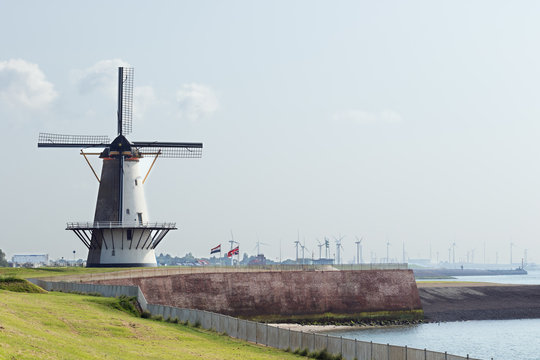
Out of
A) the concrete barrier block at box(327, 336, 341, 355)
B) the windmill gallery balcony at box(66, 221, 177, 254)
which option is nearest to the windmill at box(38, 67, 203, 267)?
the windmill gallery balcony at box(66, 221, 177, 254)

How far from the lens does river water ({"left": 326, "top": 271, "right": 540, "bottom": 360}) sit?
6631cm

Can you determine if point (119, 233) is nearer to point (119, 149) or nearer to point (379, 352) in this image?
point (119, 149)

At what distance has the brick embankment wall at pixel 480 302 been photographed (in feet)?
330

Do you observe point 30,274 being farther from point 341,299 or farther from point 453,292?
point 453,292

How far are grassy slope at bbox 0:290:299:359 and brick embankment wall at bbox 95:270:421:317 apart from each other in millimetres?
23229

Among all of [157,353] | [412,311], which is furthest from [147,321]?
[412,311]

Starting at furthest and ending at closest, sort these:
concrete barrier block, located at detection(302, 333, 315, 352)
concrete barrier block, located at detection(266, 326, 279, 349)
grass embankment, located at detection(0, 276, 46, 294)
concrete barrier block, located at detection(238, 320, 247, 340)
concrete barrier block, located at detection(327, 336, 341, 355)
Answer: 1. grass embankment, located at detection(0, 276, 46, 294)
2. concrete barrier block, located at detection(238, 320, 247, 340)
3. concrete barrier block, located at detection(266, 326, 279, 349)
4. concrete barrier block, located at detection(302, 333, 315, 352)
5. concrete barrier block, located at detection(327, 336, 341, 355)

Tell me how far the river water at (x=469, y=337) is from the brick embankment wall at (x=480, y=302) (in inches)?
239

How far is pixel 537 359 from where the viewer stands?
63969 mm

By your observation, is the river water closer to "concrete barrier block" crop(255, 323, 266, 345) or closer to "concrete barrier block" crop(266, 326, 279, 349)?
"concrete barrier block" crop(255, 323, 266, 345)

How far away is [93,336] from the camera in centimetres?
3806

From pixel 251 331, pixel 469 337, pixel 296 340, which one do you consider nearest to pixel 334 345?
pixel 296 340

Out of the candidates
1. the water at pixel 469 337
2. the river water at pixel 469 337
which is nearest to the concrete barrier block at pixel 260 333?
the water at pixel 469 337

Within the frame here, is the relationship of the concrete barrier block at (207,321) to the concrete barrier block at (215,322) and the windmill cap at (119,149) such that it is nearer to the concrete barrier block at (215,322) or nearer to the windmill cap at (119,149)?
the concrete barrier block at (215,322)
